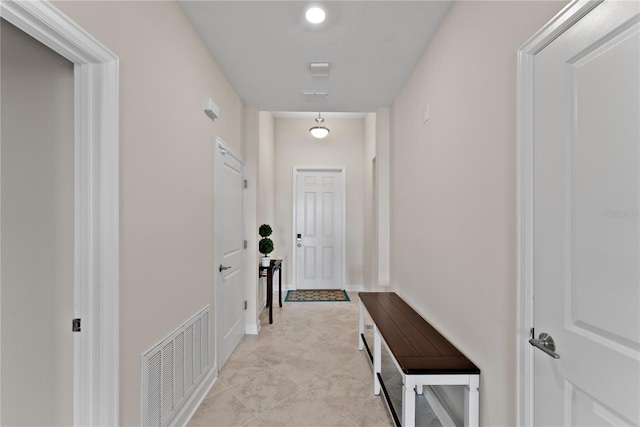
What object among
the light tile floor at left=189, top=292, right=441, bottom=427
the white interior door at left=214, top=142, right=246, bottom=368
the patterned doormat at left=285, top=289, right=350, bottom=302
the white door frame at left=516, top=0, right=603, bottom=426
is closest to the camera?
the white door frame at left=516, top=0, right=603, bottom=426

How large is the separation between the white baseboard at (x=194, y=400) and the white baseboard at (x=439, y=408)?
1.58 meters

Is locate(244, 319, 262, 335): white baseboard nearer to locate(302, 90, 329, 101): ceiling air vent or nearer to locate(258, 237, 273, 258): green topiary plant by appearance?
locate(258, 237, 273, 258): green topiary plant

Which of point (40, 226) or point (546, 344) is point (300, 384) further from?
point (40, 226)

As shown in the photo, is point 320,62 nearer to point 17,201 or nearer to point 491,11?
point 491,11

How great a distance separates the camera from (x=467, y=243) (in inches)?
67.0

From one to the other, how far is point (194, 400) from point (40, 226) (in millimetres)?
1489

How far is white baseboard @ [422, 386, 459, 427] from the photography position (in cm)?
193

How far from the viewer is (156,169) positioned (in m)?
1.69

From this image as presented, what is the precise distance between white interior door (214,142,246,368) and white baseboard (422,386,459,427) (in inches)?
64.8

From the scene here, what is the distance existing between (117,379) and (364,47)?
95.6 inches

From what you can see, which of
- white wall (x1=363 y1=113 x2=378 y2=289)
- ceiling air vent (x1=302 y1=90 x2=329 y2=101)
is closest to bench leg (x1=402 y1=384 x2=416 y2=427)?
ceiling air vent (x1=302 y1=90 x2=329 y2=101)

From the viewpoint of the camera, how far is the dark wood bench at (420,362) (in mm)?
1514

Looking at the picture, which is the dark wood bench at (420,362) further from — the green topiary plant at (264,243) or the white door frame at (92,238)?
the green topiary plant at (264,243)

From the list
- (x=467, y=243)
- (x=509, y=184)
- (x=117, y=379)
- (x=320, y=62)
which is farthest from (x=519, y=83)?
(x=117, y=379)
